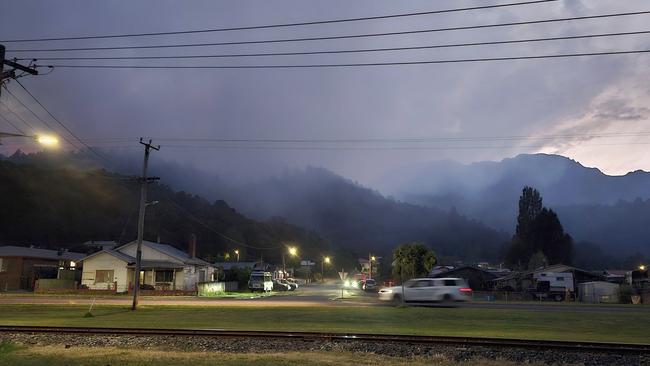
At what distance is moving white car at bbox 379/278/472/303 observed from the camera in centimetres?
3603

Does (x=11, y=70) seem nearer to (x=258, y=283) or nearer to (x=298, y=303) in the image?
(x=298, y=303)

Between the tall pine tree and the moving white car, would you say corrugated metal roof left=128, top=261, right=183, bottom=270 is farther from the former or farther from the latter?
the tall pine tree

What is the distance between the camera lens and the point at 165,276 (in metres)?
62.5

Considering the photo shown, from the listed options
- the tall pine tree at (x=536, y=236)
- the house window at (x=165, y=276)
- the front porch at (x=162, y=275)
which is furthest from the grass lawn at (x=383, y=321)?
the tall pine tree at (x=536, y=236)

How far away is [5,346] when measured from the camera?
17.7 metres

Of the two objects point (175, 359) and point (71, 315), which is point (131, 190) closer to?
point (71, 315)

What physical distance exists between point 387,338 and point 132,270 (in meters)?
49.1

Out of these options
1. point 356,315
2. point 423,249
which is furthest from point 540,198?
point 356,315

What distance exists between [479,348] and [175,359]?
9.24m

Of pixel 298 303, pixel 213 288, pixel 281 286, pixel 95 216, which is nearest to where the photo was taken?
pixel 298 303

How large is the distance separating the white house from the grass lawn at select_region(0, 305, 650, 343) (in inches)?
1044

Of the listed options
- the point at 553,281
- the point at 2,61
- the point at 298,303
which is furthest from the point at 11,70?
the point at 553,281

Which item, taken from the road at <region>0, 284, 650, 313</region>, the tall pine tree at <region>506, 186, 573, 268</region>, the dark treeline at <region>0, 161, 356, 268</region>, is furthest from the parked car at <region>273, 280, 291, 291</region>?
the tall pine tree at <region>506, 186, 573, 268</region>

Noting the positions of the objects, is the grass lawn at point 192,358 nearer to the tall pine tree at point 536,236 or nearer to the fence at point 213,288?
the fence at point 213,288
